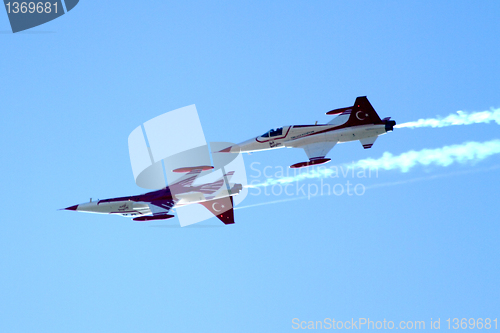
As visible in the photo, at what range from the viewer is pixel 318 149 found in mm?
48500

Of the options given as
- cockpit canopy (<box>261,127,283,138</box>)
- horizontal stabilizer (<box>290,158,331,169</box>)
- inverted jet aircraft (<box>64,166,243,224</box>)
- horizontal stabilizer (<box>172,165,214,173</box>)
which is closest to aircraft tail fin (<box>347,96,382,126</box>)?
horizontal stabilizer (<box>290,158,331,169</box>)

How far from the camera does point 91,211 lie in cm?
5244

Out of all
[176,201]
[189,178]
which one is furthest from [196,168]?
[176,201]

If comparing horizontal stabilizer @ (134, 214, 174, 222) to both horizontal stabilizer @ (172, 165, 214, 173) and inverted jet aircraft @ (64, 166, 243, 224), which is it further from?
horizontal stabilizer @ (172, 165, 214, 173)

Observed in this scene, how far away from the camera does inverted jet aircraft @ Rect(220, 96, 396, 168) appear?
4753 cm

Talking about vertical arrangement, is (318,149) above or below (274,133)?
below

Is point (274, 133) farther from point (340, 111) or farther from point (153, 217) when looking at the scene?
point (153, 217)

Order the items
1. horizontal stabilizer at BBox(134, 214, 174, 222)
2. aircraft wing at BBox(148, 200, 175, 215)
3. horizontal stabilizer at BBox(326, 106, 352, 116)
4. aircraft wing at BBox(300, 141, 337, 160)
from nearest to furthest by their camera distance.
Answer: aircraft wing at BBox(300, 141, 337, 160) → horizontal stabilizer at BBox(134, 214, 174, 222) → aircraft wing at BBox(148, 200, 175, 215) → horizontal stabilizer at BBox(326, 106, 352, 116)

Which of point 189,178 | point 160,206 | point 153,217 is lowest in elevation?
point 153,217

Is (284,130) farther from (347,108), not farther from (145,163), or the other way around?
(145,163)

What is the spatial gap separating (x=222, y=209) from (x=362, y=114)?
46.5 ft

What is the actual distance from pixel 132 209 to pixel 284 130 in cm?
1413

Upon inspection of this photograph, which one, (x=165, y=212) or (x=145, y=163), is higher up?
(x=145, y=163)

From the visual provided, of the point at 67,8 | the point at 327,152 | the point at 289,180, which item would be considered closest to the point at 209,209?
→ the point at 289,180
